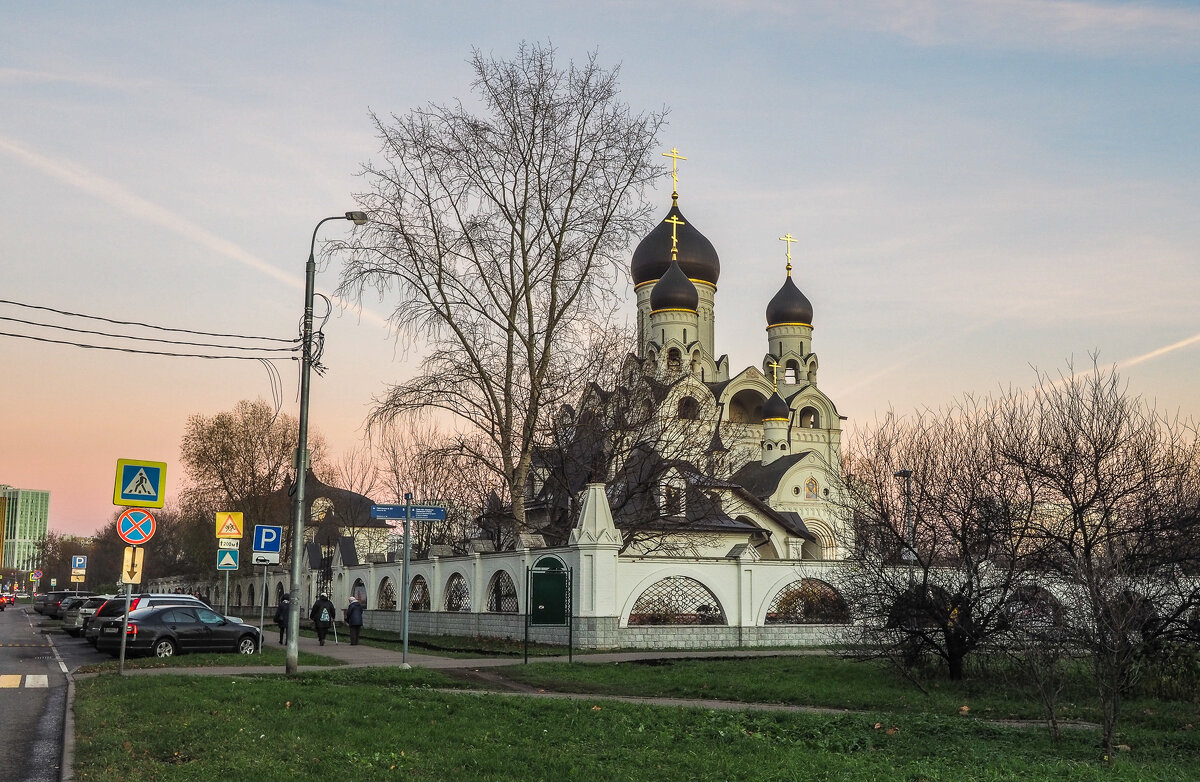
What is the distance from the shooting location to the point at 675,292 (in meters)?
65.8

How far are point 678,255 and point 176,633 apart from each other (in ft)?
162

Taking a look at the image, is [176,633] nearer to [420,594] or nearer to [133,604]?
[133,604]

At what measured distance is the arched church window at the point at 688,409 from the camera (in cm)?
Result: 3475

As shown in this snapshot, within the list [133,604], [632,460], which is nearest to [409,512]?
[133,604]

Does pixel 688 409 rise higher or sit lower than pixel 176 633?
higher

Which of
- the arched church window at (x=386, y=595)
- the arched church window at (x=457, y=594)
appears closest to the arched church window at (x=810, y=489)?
the arched church window at (x=386, y=595)

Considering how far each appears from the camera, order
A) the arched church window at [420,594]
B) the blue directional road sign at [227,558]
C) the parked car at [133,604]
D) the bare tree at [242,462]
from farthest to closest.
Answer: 1. the bare tree at [242,462]
2. the arched church window at [420,594]
3. the parked car at [133,604]
4. the blue directional road sign at [227,558]

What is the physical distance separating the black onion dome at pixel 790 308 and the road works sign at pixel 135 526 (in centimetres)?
6198

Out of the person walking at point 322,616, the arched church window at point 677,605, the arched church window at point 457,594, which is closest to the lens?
the arched church window at point 677,605

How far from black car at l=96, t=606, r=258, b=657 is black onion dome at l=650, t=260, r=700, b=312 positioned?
4488 centimetres

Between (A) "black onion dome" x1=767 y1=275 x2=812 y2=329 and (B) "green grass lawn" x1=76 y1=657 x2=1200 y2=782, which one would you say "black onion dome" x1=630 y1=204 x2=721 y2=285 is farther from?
(B) "green grass lawn" x1=76 y1=657 x2=1200 y2=782

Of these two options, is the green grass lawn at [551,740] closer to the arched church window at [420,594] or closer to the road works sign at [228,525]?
the road works sign at [228,525]

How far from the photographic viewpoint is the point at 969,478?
17.1m

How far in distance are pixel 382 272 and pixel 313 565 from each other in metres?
23.4
